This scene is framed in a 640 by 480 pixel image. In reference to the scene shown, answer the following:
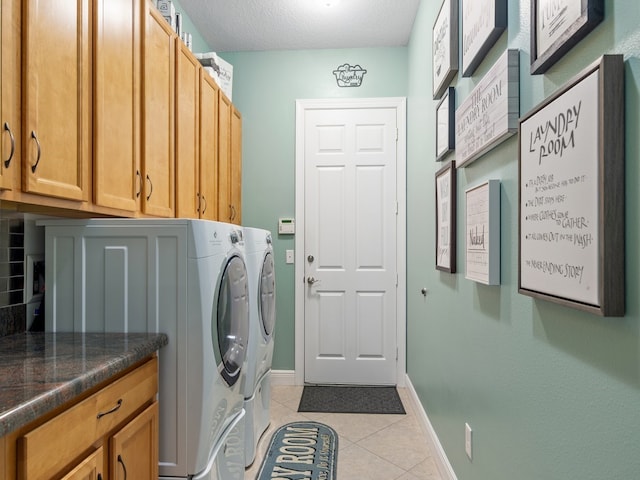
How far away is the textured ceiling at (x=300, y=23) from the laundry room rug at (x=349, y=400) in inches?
105

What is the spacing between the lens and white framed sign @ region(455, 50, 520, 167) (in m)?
1.25

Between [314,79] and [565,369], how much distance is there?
298cm

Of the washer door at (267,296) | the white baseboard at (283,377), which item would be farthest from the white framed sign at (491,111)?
the white baseboard at (283,377)

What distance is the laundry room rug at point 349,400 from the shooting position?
295 cm

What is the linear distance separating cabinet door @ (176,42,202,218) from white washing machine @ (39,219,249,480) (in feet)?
2.00

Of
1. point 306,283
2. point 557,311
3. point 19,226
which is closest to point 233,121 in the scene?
point 306,283

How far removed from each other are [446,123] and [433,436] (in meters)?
1.64

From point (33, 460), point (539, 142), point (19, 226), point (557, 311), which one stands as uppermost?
point (539, 142)

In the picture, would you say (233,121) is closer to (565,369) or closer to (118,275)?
(118,275)

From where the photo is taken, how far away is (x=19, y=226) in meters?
1.62

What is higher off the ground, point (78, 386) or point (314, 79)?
point (314, 79)

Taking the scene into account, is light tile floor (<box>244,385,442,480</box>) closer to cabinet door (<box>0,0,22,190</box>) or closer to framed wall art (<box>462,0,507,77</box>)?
cabinet door (<box>0,0,22,190</box>)

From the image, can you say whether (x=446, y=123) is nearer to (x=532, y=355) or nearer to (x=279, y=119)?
(x=532, y=355)

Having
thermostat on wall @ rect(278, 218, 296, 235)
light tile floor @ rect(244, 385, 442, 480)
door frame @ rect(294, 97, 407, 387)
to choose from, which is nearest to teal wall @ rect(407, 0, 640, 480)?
light tile floor @ rect(244, 385, 442, 480)
